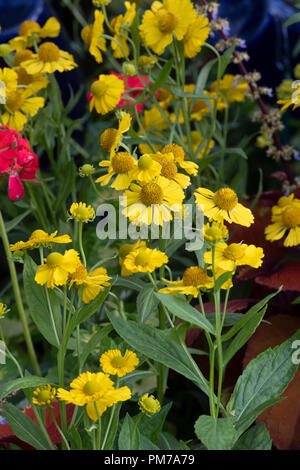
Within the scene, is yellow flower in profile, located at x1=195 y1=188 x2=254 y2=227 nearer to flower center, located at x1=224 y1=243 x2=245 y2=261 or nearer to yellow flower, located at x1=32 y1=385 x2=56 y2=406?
flower center, located at x1=224 y1=243 x2=245 y2=261

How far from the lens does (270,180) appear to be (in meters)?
1.41

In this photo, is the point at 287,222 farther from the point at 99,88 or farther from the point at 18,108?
the point at 18,108

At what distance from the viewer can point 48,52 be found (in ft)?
3.18

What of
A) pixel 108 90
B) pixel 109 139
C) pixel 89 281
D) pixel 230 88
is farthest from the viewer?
pixel 230 88

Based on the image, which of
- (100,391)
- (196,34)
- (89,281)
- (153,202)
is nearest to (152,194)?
(153,202)

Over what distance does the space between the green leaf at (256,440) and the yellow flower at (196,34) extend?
1.68 ft

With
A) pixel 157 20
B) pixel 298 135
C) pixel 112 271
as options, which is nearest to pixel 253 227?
pixel 112 271

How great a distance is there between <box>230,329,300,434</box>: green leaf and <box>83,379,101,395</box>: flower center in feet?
0.54

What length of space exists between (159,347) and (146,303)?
0.30 ft

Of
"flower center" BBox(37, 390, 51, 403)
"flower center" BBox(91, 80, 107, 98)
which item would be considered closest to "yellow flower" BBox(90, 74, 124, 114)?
"flower center" BBox(91, 80, 107, 98)

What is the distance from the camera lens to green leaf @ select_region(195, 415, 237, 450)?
1.89 feet

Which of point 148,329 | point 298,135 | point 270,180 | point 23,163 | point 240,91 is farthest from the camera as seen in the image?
point 298,135

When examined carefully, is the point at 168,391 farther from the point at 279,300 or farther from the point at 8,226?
the point at 8,226

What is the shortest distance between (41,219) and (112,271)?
162mm
